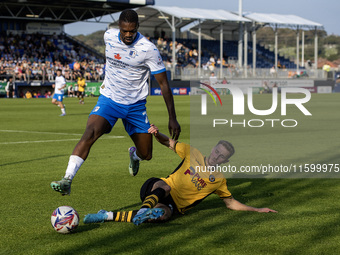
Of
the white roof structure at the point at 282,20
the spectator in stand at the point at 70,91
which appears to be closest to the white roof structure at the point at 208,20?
the white roof structure at the point at 282,20

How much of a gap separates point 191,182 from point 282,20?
224ft

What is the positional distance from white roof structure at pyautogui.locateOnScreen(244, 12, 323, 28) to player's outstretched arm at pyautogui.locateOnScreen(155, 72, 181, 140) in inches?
2495

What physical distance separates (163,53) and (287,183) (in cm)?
5941

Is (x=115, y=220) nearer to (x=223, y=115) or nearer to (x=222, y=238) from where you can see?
(x=222, y=238)

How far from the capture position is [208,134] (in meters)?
18.7

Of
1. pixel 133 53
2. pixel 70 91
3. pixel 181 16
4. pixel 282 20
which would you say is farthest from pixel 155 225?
pixel 282 20

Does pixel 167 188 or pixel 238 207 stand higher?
pixel 167 188

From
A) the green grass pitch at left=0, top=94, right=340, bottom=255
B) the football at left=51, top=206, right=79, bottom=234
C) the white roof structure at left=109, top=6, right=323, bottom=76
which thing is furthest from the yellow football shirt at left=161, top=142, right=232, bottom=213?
the white roof structure at left=109, top=6, right=323, bottom=76

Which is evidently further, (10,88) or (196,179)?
(10,88)

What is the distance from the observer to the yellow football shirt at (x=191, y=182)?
6652mm

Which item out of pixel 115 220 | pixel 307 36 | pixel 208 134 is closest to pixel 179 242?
pixel 115 220

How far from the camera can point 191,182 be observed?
21.9 ft

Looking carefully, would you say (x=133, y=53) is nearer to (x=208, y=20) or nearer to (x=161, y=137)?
(x=161, y=137)

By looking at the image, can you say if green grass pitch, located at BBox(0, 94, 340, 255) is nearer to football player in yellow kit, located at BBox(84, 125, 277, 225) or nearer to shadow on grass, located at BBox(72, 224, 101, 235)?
shadow on grass, located at BBox(72, 224, 101, 235)
